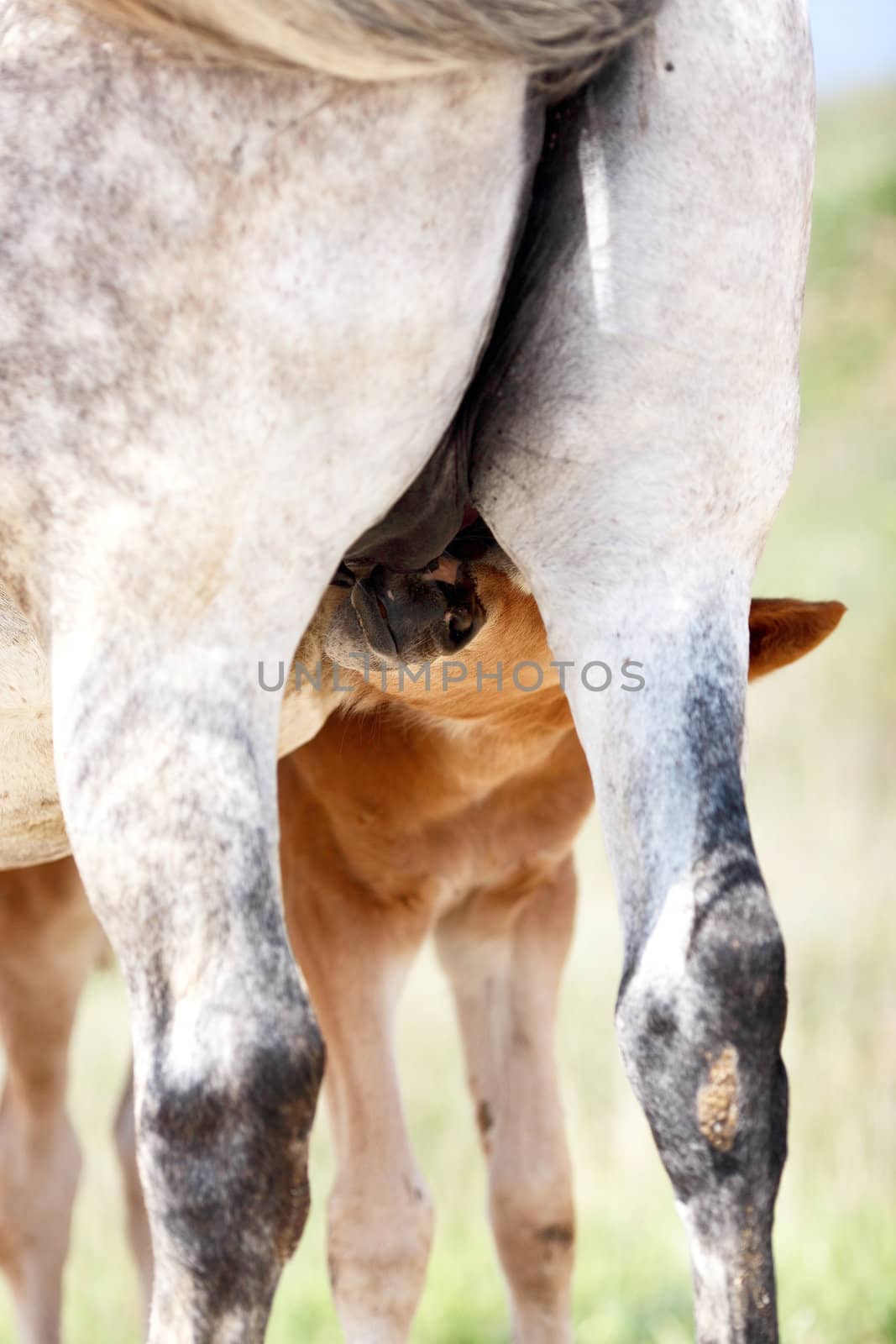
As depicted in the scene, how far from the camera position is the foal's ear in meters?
2.49

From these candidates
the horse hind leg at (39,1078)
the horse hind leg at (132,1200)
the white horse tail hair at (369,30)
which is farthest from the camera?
the horse hind leg at (132,1200)

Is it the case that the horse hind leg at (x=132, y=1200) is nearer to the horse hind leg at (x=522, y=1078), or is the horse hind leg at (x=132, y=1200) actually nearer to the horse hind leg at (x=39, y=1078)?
the horse hind leg at (x=39, y=1078)

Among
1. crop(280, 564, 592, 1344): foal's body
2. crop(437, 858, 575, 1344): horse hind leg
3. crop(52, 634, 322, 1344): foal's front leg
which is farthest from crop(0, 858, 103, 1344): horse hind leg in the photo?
crop(52, 634, 322, 1344): foal's front leg

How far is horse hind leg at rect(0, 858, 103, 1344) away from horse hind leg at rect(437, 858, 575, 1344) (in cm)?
83

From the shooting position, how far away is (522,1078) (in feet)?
10.8

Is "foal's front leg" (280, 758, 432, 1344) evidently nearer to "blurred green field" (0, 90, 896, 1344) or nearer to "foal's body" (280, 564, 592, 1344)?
"foal's body" (280, 564, 592, 1344)

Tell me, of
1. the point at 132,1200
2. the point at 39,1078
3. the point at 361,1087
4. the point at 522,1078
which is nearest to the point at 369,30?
the point at 361,1087

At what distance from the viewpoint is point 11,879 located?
3439mm

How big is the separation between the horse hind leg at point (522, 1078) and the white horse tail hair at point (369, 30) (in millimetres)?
2100

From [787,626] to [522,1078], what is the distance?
4.12 feet

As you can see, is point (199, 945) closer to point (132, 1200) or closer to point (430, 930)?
point (430, 930)

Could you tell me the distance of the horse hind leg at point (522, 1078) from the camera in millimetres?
3182

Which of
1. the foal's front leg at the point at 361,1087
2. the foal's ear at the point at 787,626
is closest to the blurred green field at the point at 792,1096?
the foal's front leg at the point at 361,1087

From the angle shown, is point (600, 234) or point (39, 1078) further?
point (39, 1078)
